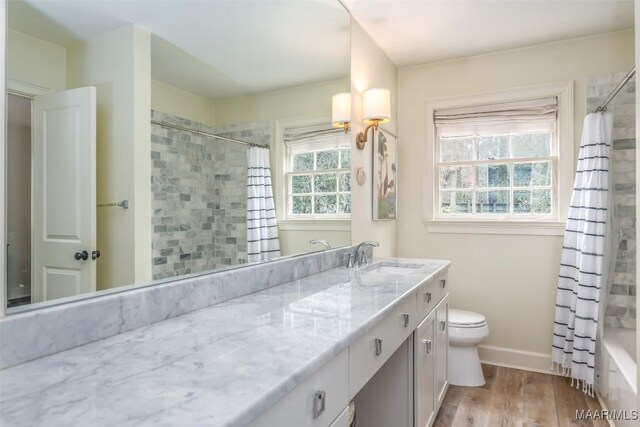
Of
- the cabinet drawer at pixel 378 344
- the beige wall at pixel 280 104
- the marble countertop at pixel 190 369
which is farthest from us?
the beige wall at pixel 280 104

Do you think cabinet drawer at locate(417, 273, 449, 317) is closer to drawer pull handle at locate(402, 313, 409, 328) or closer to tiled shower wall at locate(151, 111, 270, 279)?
drawer pull handle at locate(402, 313, 409, 328)

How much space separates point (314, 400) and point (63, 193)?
0.77 metres

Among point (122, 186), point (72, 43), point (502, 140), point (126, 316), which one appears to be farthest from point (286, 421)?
point (502, 140)

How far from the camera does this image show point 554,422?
7.28ft

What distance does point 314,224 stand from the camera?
213cm

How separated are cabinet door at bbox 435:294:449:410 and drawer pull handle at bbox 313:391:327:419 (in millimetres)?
1386

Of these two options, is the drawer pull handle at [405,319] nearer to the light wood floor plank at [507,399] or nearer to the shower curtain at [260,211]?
the shower curtain at [260,211]

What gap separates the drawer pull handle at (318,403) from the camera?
882 mm

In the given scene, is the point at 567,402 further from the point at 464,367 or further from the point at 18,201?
the point at 18,201

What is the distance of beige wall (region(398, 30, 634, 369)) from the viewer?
282cm

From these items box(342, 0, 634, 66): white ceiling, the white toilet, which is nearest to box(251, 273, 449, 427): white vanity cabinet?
the white toilet

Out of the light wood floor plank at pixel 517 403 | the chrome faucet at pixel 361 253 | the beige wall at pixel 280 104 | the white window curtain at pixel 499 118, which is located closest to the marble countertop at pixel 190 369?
the beige wall at pixel 280 104

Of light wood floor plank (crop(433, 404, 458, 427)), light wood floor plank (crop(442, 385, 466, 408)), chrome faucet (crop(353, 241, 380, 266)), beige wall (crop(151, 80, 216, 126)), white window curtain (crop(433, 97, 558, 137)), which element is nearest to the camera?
beige wall (crop(151, 80, 216, 126))

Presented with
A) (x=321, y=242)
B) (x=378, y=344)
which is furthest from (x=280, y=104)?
(x=378, y=344)
